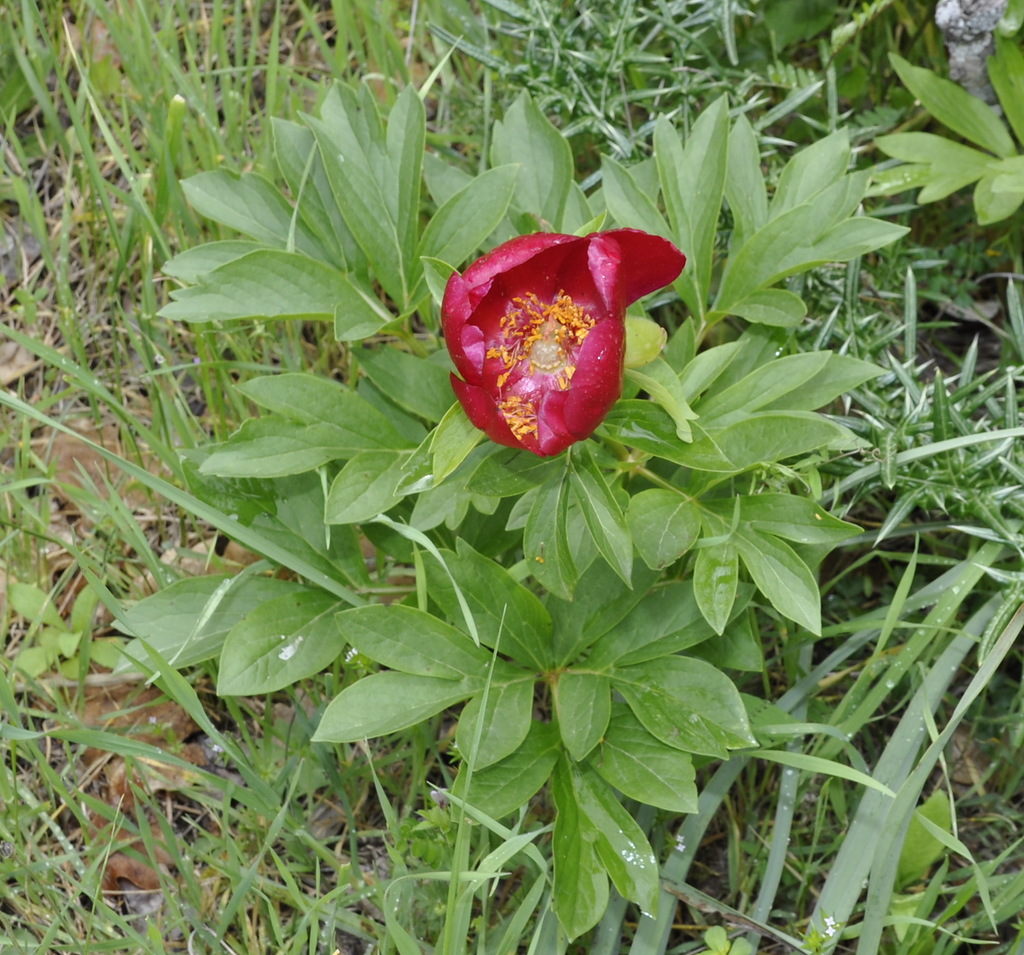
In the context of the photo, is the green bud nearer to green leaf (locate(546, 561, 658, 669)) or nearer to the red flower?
the red flower

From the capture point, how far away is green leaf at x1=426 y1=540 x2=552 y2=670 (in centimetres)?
186

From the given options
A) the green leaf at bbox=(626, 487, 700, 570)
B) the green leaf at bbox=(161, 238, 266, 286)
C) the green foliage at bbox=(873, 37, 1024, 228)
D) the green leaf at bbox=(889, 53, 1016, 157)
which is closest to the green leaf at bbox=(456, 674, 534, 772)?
the green leaf at bbox=(626, 487, 700, 570)

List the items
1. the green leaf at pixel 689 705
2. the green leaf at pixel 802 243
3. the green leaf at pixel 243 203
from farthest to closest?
the green leaf at pixel 243 203
the green leaf at pixel 802 243
the green leaf at pixel 689 705

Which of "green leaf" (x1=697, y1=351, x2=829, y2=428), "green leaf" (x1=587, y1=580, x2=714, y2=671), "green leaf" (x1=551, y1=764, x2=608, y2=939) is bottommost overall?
"green leaf" (x1=551, y1=764, x2=608, y2=939)

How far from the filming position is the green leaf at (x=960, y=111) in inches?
92.4

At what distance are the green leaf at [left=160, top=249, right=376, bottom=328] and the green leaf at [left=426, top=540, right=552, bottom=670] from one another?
1.65 feet

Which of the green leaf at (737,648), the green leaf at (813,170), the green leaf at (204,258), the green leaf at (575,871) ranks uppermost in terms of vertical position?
the green leaf at (204,258)

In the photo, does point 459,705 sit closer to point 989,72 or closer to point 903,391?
point 903,391

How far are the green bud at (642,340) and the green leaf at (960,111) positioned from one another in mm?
1167

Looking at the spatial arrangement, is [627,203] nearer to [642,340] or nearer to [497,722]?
[642,340]

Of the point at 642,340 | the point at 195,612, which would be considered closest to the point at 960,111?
the point at 642,340

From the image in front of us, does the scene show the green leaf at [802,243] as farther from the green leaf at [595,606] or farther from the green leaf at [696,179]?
the green leaf at [595,606]

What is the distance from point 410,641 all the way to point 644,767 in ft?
1.47

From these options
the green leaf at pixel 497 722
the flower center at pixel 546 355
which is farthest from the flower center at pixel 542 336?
the green leaf at pixel 497 722
